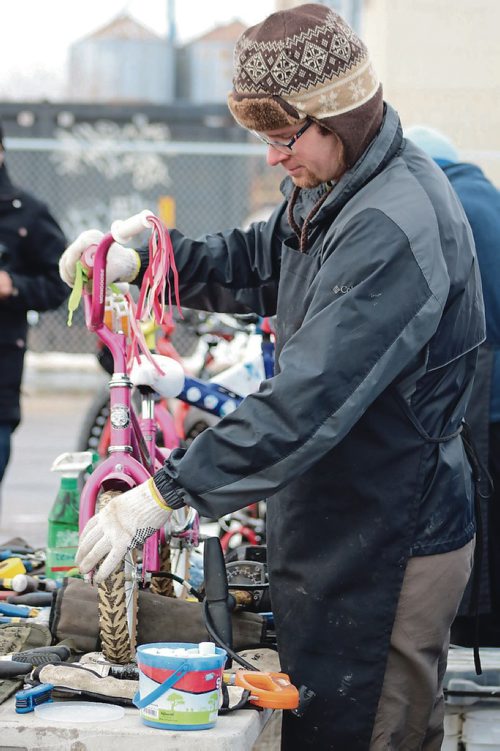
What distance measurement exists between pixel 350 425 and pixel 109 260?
107 centimetres

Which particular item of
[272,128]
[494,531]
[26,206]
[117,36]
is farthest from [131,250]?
[117,36]

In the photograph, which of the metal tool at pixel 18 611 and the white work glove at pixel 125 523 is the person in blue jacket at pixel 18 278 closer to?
the metal tool at pixel 18 611

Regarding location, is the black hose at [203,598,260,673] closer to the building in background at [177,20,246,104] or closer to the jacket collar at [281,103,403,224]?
the jacket collar at [281,103,403,224]

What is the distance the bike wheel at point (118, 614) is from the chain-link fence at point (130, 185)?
11.1 m

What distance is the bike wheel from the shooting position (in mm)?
3107

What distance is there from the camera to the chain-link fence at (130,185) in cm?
1416

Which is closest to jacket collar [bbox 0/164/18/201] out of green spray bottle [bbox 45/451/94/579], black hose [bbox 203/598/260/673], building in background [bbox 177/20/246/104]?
green spray bottle [bbox 45/451/94/579]

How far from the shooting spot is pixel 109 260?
331 cm

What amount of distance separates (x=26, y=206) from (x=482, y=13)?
297 centimetres

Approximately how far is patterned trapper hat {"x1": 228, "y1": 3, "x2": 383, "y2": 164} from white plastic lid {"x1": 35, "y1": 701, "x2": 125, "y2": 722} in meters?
1.31

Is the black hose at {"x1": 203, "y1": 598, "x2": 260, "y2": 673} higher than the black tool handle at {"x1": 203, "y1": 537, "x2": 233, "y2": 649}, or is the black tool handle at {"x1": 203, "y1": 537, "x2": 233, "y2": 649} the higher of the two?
the black tool handle at {"x1": 203, "y1": 537, "x2": 233, "y2": 649}

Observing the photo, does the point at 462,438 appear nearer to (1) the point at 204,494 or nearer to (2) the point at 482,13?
(1) the point at 204,494

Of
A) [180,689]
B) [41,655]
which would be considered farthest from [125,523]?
[41,655]

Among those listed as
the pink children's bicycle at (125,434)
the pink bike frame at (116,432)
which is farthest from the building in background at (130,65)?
the pink bike frame at (116,432)
